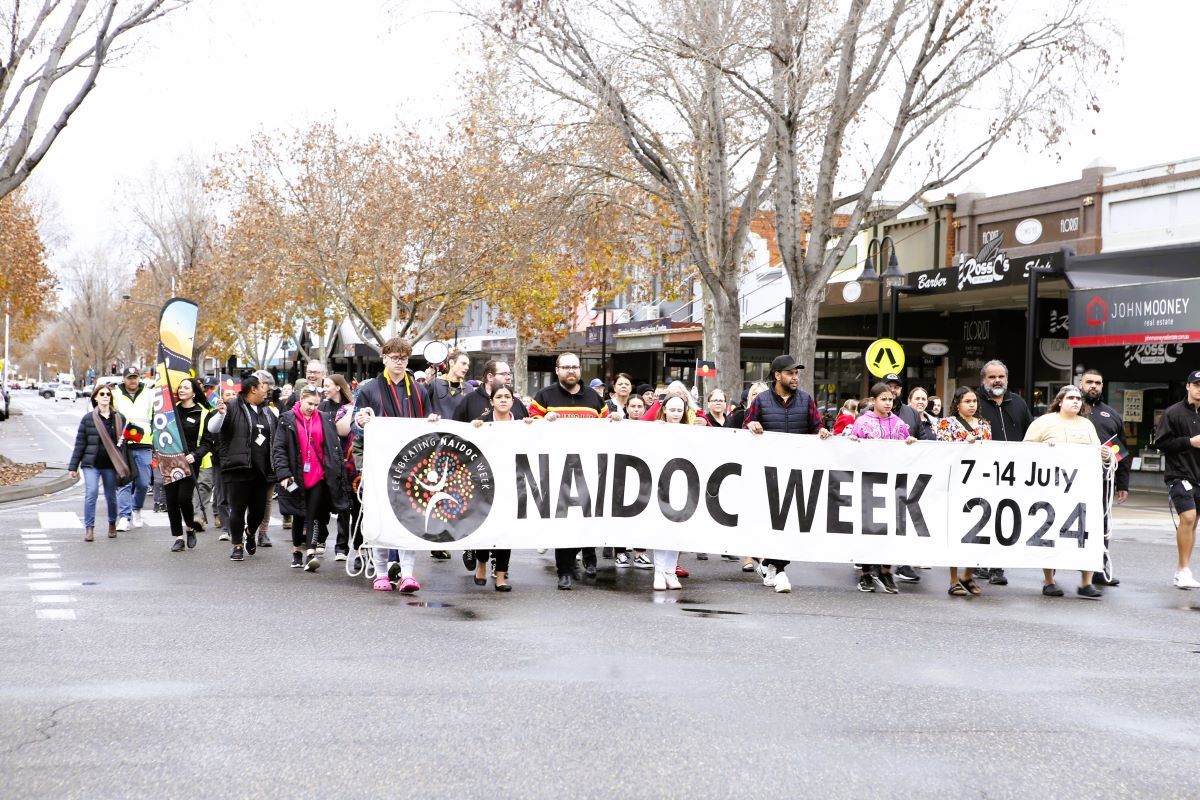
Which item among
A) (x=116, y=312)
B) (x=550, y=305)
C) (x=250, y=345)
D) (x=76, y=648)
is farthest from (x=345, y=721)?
(x=116, y=312)

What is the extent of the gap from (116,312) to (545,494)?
298 feet

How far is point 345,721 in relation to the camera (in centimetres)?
569

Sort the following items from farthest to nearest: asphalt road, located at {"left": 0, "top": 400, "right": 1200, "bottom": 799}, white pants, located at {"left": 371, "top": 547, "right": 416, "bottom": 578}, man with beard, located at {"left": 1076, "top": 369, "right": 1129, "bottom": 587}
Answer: man with beard, located at {"left": 1076, "top": 369, "right": 1129, "bottom": 587}
white pants, located at {"left": 371, "top": 547, "right": 416, "bottom": 578}
asphalt road, located at {"left": 0, "top": 400, "right": 1200, "bottom": 799}

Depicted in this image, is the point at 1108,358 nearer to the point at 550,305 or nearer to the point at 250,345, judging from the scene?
the point at 550,305

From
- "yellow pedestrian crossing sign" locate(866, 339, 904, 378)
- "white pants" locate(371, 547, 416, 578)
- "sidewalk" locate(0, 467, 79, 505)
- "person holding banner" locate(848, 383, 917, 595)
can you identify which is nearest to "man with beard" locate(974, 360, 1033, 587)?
"person holding banner" locate(848, 383, 917, 595)

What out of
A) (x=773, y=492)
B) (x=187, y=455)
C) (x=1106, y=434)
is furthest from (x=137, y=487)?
(x=1106, y=434)

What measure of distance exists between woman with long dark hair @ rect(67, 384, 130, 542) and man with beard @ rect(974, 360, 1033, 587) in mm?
9003

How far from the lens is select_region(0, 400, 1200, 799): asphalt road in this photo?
16.3 feet

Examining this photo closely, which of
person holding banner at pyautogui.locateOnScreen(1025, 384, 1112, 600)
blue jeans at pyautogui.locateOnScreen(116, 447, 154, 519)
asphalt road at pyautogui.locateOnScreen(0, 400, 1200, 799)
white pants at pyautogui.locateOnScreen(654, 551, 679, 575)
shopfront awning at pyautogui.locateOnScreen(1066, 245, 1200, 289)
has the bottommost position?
asphalt road at pyautogui.locateOnScreen(0, 400, 1200, 799)

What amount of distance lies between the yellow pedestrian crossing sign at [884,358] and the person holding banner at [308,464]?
11229mm

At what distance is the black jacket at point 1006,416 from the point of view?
440 inches

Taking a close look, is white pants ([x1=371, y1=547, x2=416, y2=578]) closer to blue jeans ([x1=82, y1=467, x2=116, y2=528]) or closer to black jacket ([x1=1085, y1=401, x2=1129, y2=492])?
blue jeans ([x1=82, y1=467, x2=116, y2=528])

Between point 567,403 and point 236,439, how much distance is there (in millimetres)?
3296

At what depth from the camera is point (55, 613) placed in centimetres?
850
